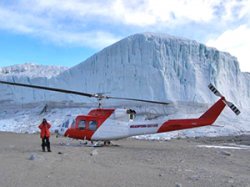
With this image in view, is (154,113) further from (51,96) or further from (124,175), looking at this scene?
(124,175)

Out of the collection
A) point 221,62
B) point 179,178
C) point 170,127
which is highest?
point 221,62

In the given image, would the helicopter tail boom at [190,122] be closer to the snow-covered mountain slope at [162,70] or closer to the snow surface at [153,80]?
the snow surface at [153,80]

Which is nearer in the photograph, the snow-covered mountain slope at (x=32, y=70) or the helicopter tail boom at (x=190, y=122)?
the helicopter tail boom at (x=190, y=122)

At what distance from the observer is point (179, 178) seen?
20.9ft

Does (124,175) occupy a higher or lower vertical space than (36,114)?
lower

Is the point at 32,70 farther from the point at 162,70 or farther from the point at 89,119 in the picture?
the point at 89,119

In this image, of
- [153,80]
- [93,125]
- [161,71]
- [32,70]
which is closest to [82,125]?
[93,125]

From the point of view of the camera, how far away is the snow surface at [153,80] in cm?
3541

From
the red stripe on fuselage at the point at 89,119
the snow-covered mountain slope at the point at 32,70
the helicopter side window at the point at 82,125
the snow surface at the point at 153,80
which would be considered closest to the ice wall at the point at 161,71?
the snow surface at the point at 153,80

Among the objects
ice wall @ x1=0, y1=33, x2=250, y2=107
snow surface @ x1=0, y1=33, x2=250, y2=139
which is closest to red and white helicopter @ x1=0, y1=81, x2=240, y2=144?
snow surface @ x1=0, y1=33, x2=250, y2=139

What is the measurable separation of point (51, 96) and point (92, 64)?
18.5ft

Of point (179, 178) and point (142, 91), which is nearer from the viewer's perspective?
point (179, 178)

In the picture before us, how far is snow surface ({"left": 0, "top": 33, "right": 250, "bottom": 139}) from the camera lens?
116 ft

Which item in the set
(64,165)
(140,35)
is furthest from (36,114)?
(64,165)
